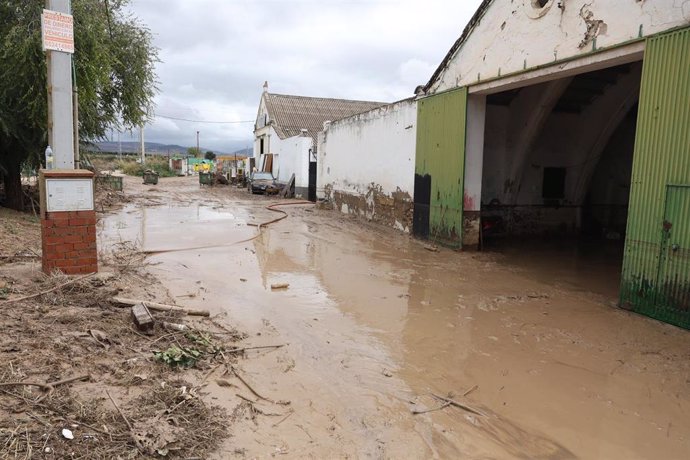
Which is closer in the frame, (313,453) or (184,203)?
(313,453)

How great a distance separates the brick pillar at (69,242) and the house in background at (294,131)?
64.6 ft

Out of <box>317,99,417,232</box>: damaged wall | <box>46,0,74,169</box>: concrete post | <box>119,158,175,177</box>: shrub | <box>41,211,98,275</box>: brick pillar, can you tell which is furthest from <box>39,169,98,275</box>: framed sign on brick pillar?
<box>119,158,175,177</box>: shrub

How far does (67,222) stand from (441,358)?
485cm

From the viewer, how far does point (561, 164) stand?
13.8 meters

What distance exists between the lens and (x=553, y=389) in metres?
4.22

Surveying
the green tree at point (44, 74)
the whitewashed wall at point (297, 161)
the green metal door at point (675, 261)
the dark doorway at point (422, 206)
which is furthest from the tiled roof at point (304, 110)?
the green metal door at point (675, 261)

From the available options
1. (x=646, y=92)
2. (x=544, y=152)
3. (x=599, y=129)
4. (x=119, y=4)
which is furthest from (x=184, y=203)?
(x=646, y=92)

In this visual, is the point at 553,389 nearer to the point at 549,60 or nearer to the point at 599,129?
the point at 549,60

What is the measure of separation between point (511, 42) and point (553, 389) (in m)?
6.95

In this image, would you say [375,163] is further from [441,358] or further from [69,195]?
[441,358]

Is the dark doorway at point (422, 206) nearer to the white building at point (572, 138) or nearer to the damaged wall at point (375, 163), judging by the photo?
the white building at point (572, 138)

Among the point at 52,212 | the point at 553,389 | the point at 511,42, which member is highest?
the point at 511,42

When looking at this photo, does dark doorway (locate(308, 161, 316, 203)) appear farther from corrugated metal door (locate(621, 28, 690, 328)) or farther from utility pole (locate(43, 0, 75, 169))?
corrugated metal door (locate(621, 28, 690, 328))

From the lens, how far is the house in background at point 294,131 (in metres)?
26.1
